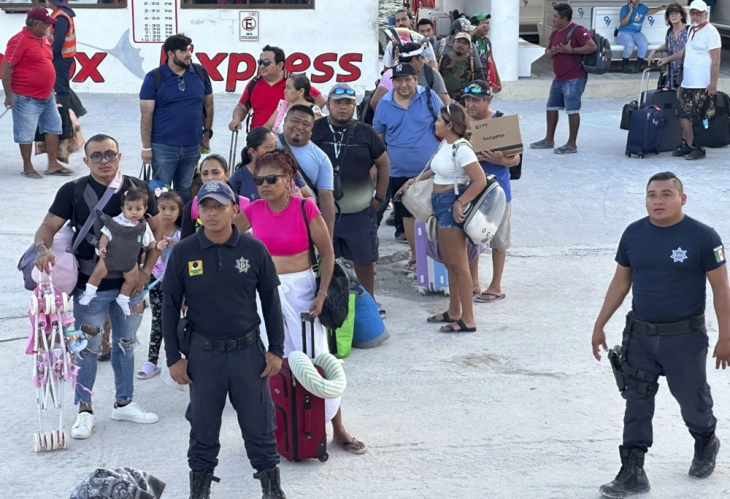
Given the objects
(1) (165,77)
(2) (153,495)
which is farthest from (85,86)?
(2) (153,495)

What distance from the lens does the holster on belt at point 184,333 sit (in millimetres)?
5016

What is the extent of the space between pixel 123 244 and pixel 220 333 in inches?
46.8

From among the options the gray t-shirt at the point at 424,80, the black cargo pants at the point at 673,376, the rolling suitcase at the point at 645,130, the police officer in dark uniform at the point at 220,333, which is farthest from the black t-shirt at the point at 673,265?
the rolling suitcase at the point at 645,130

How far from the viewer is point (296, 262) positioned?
224 inches

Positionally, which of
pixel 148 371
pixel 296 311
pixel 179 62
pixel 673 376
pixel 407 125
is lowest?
pixel 148 371

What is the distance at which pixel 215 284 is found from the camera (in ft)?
16.2

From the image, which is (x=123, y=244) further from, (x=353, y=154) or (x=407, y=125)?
(x=407, y=125)

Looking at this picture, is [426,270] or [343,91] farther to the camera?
[426,270]

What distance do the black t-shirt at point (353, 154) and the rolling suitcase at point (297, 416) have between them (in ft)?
7.38

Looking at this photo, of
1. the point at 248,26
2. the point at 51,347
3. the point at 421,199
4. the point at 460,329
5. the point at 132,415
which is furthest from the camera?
the point at 248,26

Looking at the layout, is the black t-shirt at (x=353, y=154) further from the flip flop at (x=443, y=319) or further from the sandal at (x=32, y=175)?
the sandal at (x=32, y=175)

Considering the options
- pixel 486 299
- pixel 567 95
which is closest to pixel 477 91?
pixel 486 299

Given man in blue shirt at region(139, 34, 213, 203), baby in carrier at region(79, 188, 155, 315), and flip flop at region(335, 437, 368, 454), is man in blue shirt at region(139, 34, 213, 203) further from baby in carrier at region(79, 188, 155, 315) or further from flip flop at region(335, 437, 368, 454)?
flip flop at region(335, 437, 368, 454)

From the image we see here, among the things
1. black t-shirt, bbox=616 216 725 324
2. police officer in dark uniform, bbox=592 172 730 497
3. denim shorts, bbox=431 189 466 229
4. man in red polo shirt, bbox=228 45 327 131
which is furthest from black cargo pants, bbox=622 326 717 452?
man in red polo shirt, bbox=228 45 327 131
